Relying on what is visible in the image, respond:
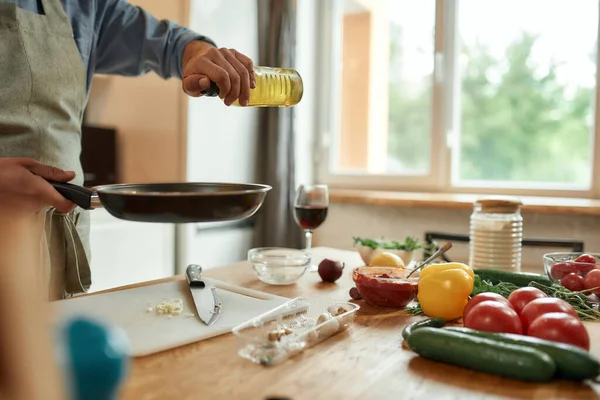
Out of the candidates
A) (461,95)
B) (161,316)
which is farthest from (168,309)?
(461,95)

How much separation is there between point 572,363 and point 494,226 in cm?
80

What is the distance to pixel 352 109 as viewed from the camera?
3182 millimetres

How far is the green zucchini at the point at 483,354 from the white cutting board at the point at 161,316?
0.93 feet

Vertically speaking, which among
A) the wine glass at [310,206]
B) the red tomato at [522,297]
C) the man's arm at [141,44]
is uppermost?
the man's arm at [141,44]

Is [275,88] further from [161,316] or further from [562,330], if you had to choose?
→ [562,330]

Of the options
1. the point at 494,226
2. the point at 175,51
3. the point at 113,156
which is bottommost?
the point at 494,226

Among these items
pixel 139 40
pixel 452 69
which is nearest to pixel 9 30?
pixel 139 40

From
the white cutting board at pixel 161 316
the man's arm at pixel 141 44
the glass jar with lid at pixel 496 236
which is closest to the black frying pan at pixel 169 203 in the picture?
the white cutting board at pixel 161 316

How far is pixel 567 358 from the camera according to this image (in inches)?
24.9

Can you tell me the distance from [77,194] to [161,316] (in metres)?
0.22

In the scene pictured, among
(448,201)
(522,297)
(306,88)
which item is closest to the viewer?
(522,297)

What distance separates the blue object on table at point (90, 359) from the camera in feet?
0.99

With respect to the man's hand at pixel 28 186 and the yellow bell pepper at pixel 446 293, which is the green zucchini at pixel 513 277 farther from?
the man's hand at pixel 28 186

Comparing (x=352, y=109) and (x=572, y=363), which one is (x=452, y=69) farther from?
(x=572, y=363)
